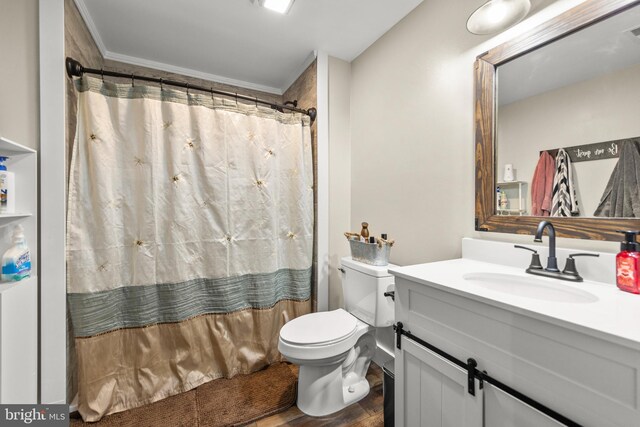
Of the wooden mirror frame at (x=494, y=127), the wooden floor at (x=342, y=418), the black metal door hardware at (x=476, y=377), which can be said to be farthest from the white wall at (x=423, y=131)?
the wooden floor at (x=342, y=418)

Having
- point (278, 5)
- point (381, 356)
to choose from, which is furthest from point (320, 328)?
point (278, 5)

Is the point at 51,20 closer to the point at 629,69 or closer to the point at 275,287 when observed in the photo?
the point at 275,287

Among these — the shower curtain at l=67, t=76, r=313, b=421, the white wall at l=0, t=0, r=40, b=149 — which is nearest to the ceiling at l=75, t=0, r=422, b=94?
the white wall at l=0, t=0, r=40, b=149

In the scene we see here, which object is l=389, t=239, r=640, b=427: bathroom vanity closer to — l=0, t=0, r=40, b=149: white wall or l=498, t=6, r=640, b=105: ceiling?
l=498, t=6, r=640, b=105: ceiling

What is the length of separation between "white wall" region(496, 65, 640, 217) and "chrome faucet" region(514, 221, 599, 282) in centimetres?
14

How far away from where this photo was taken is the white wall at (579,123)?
34.3 inches

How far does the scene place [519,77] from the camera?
1.13 m

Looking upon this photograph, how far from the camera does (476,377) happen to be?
0.77 metres

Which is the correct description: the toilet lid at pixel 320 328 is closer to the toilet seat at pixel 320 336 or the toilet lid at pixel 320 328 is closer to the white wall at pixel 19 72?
the toilet seat at pixel 320 336

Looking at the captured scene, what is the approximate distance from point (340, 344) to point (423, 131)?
127 cm

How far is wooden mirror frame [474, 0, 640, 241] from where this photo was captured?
0.89 meters

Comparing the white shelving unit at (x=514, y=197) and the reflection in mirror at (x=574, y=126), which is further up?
the reflection in mirror at (x=574, y=126)

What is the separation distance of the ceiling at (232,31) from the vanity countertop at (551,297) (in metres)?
1.55

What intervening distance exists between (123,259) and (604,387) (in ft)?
6.48
